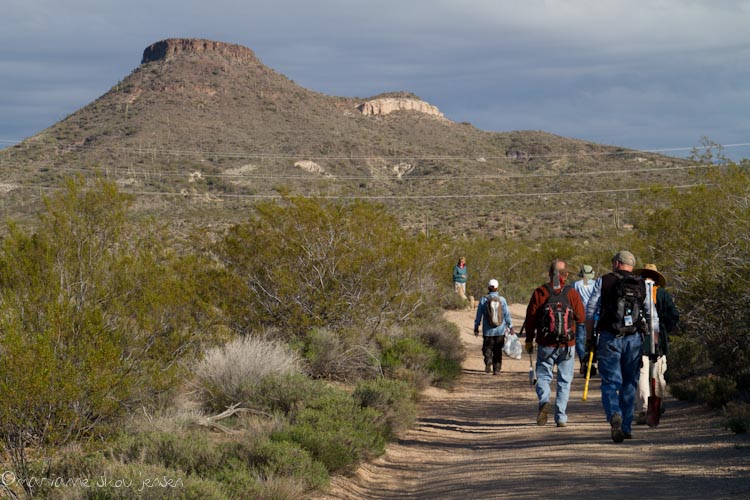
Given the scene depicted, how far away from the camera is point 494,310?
1543 centimetres

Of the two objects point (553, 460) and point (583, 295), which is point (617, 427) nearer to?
point (553, 460)

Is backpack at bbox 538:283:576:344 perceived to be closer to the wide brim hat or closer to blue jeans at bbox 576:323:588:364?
the wide brim hat

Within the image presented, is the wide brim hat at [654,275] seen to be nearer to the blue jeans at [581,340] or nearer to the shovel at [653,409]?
the shovel at [653,409]

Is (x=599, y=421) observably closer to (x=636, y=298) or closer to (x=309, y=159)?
(x=636, y=298)

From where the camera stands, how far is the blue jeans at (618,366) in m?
8.79

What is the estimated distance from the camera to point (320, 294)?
50.4 ft

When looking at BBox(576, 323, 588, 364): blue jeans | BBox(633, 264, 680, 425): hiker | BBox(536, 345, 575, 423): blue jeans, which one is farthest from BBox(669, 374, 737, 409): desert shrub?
BBox(536, 345, 575, 423): blue jeans

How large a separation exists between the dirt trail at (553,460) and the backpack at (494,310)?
279 cm

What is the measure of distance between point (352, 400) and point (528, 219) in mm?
54416

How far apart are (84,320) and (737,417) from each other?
24.7 ft

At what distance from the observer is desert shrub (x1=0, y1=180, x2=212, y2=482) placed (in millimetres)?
7559

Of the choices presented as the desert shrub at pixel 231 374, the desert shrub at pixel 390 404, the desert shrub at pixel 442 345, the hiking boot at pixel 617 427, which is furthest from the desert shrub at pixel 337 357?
the hiking boot at pixel 617 427

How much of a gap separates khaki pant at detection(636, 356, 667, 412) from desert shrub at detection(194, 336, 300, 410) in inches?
186

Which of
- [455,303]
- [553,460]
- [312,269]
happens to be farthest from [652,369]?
[455,303]
